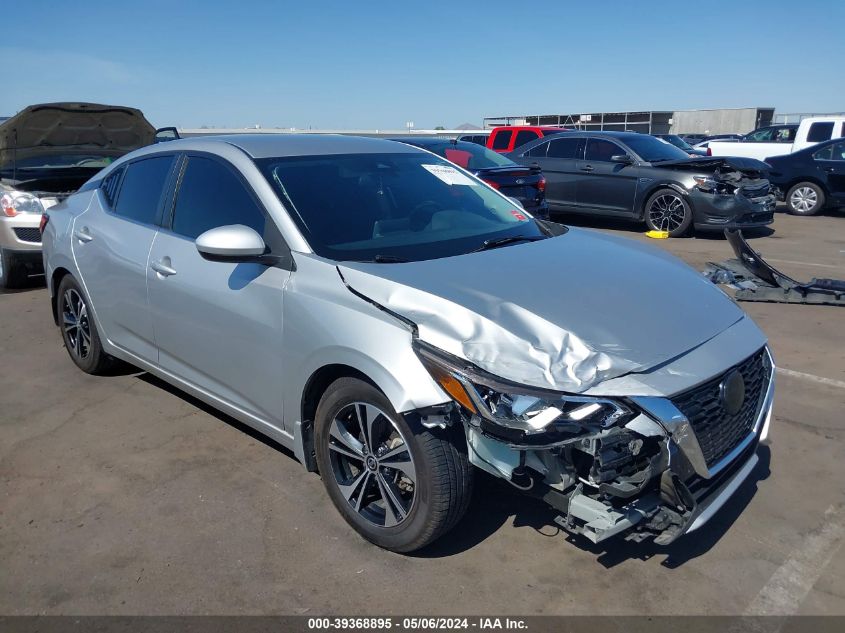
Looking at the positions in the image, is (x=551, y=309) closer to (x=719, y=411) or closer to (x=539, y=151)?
(x=719, y=411)

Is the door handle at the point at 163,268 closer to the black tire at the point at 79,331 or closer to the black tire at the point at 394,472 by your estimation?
the black tire at the point at 79,331

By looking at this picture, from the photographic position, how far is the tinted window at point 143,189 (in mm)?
4227

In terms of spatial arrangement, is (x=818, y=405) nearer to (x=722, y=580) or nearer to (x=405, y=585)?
(x=722, y=580)

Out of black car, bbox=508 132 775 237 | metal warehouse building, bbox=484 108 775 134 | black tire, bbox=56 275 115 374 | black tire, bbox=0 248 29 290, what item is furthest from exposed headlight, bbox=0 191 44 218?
metal warehouse building, bbox=484 108 775 134

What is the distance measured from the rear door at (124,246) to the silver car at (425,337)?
23 mm

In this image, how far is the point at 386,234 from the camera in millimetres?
3533

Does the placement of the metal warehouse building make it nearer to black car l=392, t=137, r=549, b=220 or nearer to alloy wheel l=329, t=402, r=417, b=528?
black car l=392, t=137, r=549, b=220

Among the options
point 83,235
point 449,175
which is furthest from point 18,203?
point 449,175

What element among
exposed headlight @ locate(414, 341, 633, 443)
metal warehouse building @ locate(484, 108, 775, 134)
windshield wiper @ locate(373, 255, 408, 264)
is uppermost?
windshield wiper @ locate(373, 255, 408, 264)

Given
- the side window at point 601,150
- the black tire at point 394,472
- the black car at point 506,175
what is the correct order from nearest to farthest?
1. the black tire at point 394,472
2. the black car at point 506,175
3. the side window at point 601,150

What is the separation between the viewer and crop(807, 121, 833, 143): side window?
17.0 metres

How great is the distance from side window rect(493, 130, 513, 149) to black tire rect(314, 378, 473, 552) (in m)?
14.4

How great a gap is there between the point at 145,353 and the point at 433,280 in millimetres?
2249

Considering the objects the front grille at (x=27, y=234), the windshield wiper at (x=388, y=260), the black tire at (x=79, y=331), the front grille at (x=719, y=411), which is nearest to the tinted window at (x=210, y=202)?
the windshield wiper at (x=388, y=260)
